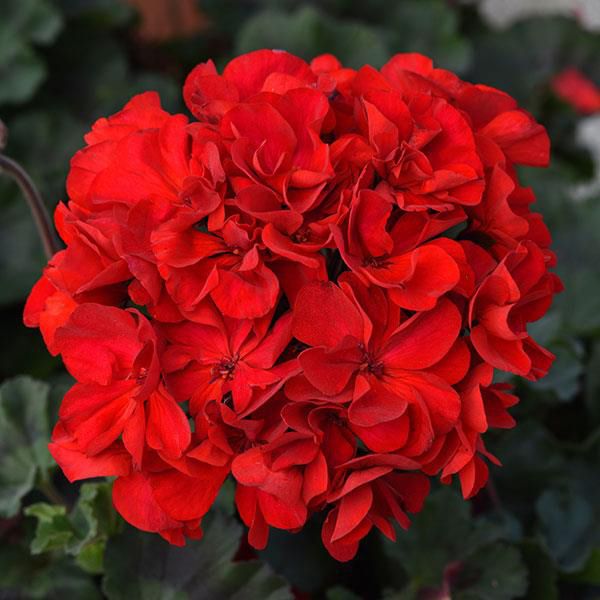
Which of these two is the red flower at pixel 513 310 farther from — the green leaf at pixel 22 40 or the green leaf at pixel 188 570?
the green leaf at pixel 22 40

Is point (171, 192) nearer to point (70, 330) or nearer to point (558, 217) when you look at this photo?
point (70, 330)

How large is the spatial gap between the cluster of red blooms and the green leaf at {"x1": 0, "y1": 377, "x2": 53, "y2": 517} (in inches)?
11.0

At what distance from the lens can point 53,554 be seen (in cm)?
85

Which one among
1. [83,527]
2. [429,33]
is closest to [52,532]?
[83,527]

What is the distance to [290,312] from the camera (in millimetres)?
491

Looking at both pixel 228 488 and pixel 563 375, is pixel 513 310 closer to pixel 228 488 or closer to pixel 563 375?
pixel 228 488

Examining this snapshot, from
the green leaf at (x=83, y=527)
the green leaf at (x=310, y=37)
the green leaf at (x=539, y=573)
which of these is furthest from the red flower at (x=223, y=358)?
the green leaf at (x=310, y=37)

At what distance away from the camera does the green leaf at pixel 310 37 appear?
4.09 ft

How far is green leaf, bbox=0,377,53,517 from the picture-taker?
0.79 meters

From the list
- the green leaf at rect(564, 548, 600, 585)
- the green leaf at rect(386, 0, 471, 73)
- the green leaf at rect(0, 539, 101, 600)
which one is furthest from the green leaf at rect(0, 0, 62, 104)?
the green leaf at rect(564, 548, 600, 585)

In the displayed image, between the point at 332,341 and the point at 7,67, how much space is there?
102cm

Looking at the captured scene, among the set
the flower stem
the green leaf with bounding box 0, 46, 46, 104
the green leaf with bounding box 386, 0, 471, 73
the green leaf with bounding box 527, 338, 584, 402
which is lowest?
the green leaf with bounding box 0, 46, 46, 104

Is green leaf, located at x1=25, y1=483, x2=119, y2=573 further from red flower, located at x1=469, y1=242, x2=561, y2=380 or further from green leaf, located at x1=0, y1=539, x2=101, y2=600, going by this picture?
red flower, located at x1=469, y1=242, x2=561, y2=380

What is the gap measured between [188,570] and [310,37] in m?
0.86
